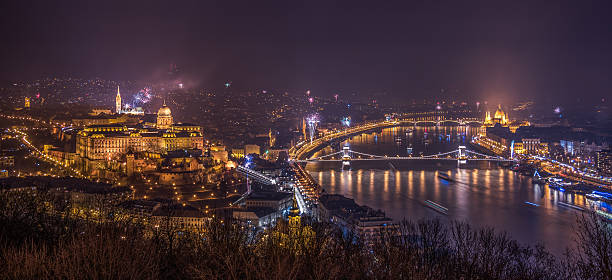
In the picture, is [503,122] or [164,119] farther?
[503,122]

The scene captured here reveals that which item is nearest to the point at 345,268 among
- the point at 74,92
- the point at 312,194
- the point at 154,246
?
the point at 154,246

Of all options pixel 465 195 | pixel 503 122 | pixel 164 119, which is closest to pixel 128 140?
pixel 164 119

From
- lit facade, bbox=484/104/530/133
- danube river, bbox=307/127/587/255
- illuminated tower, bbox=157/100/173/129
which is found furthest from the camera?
lit facade, bbox=484/104/530/133

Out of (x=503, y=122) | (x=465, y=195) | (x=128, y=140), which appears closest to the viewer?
(x=465, y=195)

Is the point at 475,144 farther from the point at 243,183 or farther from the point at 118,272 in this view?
the point at 118,272

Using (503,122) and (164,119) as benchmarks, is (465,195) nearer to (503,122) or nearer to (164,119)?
(164,119)

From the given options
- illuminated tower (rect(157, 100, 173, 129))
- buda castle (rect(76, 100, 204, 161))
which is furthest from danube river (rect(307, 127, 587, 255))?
illuminated tower (rect(157, 100, 173, 129))

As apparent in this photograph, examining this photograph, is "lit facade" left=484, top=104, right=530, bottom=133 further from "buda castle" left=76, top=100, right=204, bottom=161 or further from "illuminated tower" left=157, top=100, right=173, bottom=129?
"buda castle" left=76, top=100, right=204, bottom=161

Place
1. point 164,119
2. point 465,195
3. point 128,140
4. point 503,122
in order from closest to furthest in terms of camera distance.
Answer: point 465,195 → point 128,140 → point 164,119 → point 503,122
